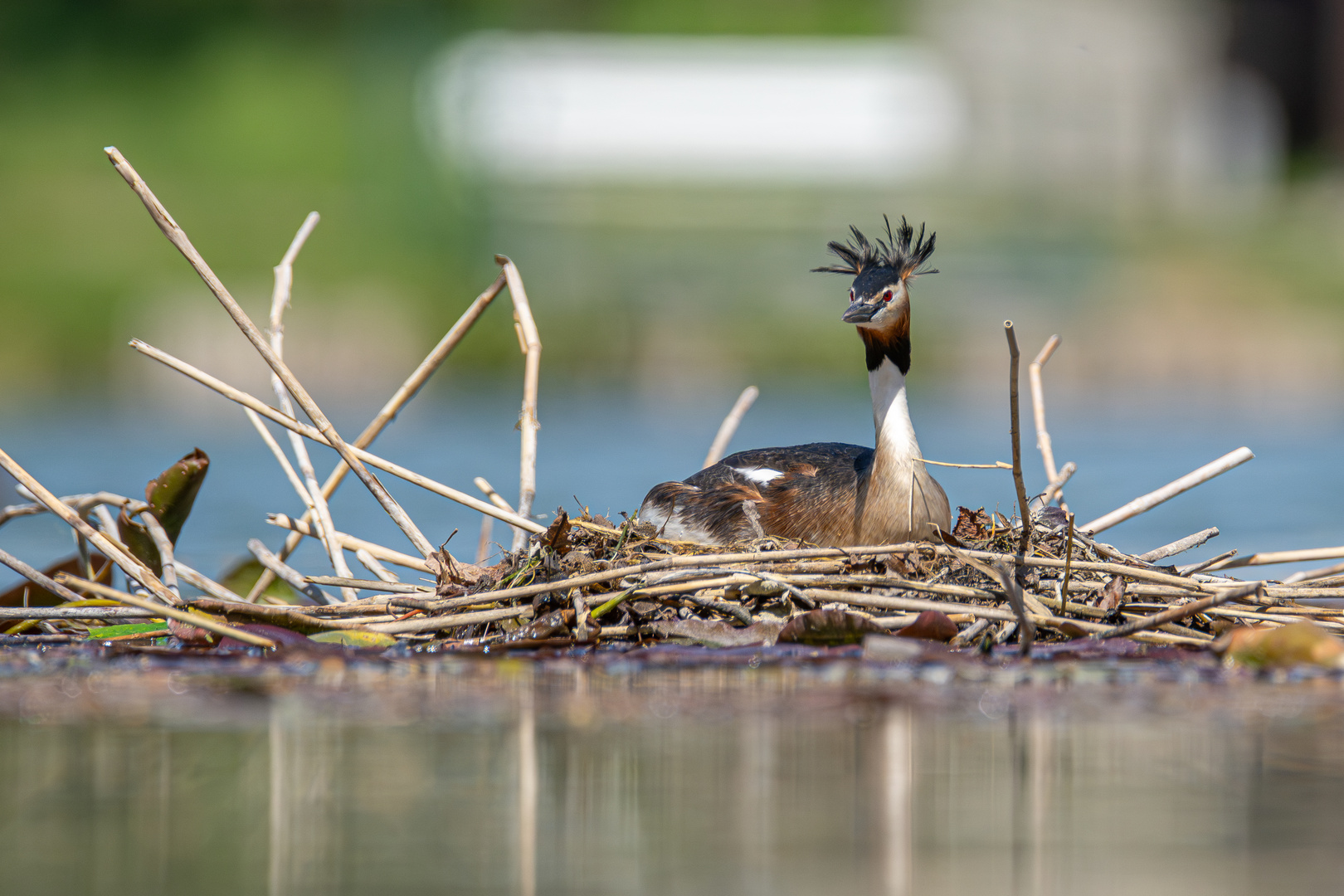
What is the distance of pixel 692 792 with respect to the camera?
3125 mm

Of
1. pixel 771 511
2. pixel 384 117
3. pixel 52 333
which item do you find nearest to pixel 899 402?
pixel 771 511

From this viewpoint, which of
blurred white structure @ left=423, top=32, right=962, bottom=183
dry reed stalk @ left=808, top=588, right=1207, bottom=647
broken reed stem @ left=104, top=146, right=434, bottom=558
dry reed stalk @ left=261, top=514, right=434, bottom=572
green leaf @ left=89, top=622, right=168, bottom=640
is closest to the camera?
dry reed stalk @ left=808, top=588, right=1207, bottom=647

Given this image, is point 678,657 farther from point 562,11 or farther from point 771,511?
point 562,11

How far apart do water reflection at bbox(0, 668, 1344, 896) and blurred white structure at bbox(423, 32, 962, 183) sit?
24552 mm

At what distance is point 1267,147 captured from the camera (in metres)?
31.8

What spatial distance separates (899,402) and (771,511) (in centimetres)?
59

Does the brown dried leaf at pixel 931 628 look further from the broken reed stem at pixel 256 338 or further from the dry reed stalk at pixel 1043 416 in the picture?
the broken reed stem at pixel 256 338

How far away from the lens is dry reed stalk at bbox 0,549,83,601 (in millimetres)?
4844

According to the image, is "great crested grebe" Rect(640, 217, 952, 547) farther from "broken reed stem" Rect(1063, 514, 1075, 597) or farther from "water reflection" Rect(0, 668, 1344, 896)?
"water reflection" Rect(0, 668, 1344, 896)

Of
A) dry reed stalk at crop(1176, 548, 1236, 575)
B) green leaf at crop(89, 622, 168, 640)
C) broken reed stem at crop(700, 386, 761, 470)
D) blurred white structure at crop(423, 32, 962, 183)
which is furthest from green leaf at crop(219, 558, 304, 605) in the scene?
blurred white structure at crop(423, 32, 962, 183)

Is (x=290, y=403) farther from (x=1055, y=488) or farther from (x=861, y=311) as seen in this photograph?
(x=1055, y=488)

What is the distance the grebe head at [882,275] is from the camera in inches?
208

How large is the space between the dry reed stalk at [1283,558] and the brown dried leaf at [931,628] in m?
1.00

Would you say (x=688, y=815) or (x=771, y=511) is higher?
(x=771, y=511)
